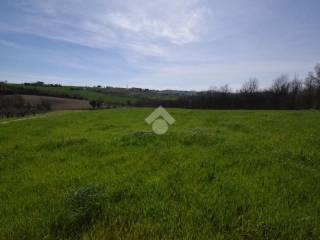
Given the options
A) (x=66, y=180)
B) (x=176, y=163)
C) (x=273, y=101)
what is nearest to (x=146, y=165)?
(x=176, y=163)

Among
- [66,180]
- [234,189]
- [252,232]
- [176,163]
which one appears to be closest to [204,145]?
[176,163]

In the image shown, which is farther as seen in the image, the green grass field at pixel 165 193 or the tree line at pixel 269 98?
the tree line at pixel 269 98

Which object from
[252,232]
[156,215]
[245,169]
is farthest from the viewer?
[245,169]

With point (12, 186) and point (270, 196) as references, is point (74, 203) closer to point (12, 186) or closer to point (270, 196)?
point (12, 186)

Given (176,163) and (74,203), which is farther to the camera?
(176,163)

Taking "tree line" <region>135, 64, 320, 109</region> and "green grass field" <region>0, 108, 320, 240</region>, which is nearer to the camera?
"green grass field" <region>0, 108, 320, 240</region>

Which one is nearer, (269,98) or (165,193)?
(165,193)

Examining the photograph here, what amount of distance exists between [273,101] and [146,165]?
7721cm

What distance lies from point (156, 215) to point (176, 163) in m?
2.98

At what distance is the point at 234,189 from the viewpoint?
17.1 feet

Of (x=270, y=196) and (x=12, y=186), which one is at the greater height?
(x=270, y=196)

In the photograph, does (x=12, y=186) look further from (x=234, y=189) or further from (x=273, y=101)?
(x=273, y=101)

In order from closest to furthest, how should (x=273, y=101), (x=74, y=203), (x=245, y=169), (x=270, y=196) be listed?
1. (x=74, y=203)
2. (x=270, y=196)
3. (x=245, y=169)
4. (x=273, y=101)

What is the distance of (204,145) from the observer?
9570 mm
